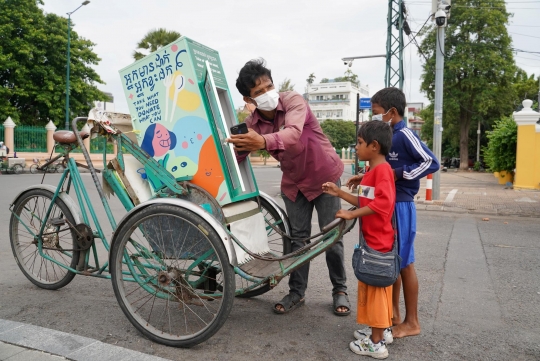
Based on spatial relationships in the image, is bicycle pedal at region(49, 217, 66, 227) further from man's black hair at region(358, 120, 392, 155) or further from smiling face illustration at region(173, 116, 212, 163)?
man's black hair at region(358, 120, 392, 155)

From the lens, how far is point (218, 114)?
286 cm

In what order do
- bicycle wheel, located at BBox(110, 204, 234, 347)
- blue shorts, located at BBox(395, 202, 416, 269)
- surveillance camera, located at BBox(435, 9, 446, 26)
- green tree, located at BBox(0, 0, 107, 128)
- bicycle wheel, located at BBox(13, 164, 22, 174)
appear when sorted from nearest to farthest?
1. bicycle wheel, located at BBox(110, 204, 234, 347)
2. blue shorts, located at BBox(395, 202, 416, 269)
3. surveillance camera, located at BBox(435, 9, 446, 26)
4. bicycle wheel, located at BBox(13, 164, 22, 174)
5. green tree, located at BBox(0, 0, 107, 128)

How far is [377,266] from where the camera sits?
2646 mm

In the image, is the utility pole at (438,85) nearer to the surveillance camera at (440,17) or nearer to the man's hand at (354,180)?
the surveillance camera at (440,17)

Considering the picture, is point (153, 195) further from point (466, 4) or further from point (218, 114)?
point (466, 4)

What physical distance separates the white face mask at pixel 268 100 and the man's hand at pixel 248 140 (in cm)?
45

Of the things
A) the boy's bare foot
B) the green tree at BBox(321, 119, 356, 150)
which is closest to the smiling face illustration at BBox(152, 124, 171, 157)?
the boy's bare foot

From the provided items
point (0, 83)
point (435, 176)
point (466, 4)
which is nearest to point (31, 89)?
point (0, 83)

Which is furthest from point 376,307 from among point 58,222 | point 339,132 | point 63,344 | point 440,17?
point 339,132

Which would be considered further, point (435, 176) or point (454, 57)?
point (454, 57)

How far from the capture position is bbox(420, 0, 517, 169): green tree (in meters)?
32.0

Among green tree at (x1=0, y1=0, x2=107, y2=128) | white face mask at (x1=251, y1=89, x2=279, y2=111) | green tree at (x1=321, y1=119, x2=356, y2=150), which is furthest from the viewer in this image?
green tree at (x1=321, y1=119, x2=356, y2=150)

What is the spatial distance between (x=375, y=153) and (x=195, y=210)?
110 cm

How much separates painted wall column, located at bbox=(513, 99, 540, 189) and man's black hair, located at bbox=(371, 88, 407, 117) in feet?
43.8
